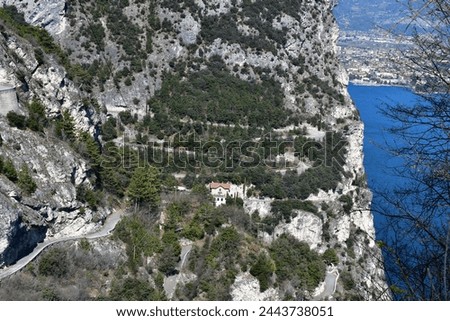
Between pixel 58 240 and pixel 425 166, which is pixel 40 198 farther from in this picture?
pixel 425 166

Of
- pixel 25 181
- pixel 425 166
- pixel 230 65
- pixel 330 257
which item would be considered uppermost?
pixel 425 166

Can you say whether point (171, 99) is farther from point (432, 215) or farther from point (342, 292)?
point (432, 215)

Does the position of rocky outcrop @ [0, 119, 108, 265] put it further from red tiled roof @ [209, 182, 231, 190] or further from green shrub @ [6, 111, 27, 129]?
red tiled roof @ [209, 182, 231, 190]

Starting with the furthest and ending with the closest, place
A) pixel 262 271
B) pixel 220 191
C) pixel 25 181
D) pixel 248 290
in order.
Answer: pixel 220 191
pixel 262 271
pixel 248 290
pixel 25 181

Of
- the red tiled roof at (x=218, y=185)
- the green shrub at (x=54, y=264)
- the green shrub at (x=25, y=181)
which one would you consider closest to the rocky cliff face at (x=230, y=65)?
the red tiled roof at (x=218, y=185)

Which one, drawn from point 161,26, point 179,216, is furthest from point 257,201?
point 161,26

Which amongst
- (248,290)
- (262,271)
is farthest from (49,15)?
(248,290)
